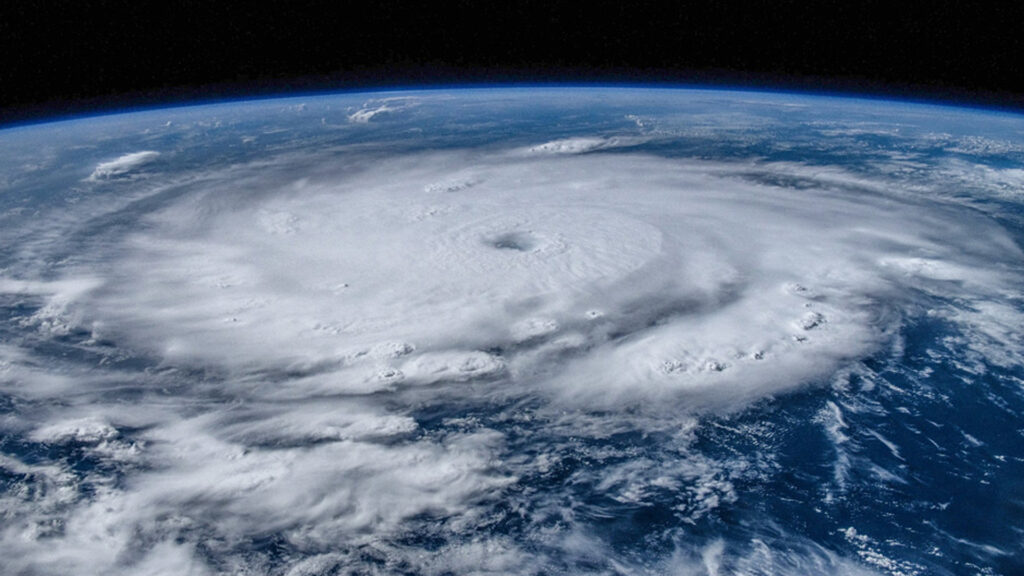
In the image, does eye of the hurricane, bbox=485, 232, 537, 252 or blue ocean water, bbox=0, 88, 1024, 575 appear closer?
blue ocean water, bbox=0, 88, 1024, 575

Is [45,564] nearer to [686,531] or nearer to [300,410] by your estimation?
[300,410]

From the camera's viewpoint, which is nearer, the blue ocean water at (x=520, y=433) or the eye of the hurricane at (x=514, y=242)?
the blue ocean water at (x=520, y=433)

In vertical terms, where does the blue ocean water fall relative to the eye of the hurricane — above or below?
below

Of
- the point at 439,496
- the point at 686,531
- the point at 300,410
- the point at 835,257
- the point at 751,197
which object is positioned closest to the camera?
the point at 686,531

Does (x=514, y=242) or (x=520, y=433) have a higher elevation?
(x=514, y=242)

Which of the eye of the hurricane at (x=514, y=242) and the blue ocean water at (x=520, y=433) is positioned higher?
the eye of the hurricane at (x=514, y=242)

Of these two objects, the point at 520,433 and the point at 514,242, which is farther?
the point at 514,242

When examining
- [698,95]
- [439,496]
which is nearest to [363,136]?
[439,496]

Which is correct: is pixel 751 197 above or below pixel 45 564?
above
